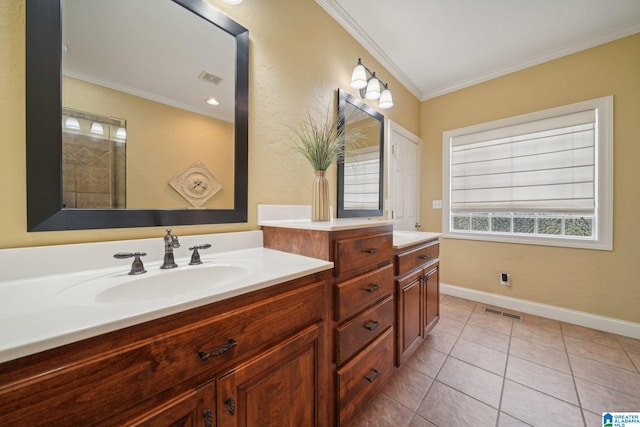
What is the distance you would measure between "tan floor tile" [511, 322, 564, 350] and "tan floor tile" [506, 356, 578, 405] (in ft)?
1.35

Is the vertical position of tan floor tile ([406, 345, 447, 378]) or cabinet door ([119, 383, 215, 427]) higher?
cabinet door ([119, 383, 215, 427])

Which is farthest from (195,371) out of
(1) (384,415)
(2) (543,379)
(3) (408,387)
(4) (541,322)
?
(4) (541,322)

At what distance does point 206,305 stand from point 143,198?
Answer: 2.07 ft

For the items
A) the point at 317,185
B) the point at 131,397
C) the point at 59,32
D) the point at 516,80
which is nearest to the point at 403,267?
the point at 317,185

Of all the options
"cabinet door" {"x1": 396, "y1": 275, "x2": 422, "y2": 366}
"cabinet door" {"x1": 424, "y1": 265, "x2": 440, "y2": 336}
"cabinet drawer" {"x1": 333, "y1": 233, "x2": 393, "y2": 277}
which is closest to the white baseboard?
"cabinet door" {"x1": 424, "y1": 265, "x2": 440, "y2": 336}

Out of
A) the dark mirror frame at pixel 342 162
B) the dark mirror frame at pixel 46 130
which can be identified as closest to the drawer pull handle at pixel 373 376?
the dark mirror frame at pixel 342 162

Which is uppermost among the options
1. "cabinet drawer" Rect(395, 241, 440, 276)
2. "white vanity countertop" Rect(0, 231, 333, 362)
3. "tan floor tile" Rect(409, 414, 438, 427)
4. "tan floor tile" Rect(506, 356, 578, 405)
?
"white vanity countertop" Rect(0, 231, 333, 362)

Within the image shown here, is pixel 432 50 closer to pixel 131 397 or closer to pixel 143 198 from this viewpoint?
pixel 143 198

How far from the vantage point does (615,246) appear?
2.00 m

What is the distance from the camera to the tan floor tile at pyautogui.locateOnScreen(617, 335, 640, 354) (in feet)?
5.74

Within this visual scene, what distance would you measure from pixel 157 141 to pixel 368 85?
175cm

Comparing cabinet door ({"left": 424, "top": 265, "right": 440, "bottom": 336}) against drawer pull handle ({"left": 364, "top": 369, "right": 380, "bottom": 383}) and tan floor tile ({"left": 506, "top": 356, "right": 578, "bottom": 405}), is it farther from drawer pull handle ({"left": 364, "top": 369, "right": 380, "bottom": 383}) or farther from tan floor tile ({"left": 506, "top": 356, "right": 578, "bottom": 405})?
drawer pull handle ({"left": 364, "top": 369, "right": 380, "bottom": 383})

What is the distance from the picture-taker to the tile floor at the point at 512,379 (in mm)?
1194

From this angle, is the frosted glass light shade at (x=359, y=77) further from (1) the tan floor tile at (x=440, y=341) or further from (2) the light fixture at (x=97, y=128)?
(1) the tan floor tile at (x=440, y=341)
